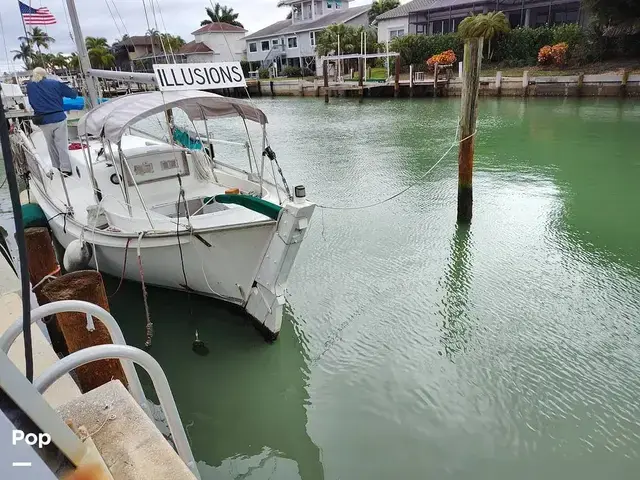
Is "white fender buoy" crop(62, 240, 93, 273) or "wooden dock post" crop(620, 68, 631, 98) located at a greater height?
"wooden dock post" crop(620, 68, 631, 98)

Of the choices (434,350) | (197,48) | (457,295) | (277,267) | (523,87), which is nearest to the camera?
(277,267)

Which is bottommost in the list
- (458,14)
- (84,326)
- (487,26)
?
(84,326)

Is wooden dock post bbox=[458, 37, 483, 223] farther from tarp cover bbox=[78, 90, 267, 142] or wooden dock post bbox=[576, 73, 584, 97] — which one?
wooden dock post bbox=[576, 73, 584, 97]

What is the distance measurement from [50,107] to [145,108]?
3636 millimetres

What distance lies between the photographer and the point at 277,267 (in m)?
5.24

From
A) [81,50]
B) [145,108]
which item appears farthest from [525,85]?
[145,108]

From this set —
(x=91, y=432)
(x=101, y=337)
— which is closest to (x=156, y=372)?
(x=91, y=432)

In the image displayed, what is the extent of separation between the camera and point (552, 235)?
842 cm

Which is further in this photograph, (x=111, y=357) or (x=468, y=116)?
(x=468, y=116)

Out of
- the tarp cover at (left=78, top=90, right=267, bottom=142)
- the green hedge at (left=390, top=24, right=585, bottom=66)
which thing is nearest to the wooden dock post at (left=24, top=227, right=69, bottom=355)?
the tarp cover at (left=78, top=90, right=267, bottom=142)

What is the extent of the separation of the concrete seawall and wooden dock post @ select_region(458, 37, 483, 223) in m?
22.1

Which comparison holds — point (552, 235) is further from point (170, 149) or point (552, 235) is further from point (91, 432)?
point (91, 432)

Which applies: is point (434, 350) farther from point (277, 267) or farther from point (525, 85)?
point (525, 85)

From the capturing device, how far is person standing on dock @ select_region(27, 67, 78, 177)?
8.00 m
